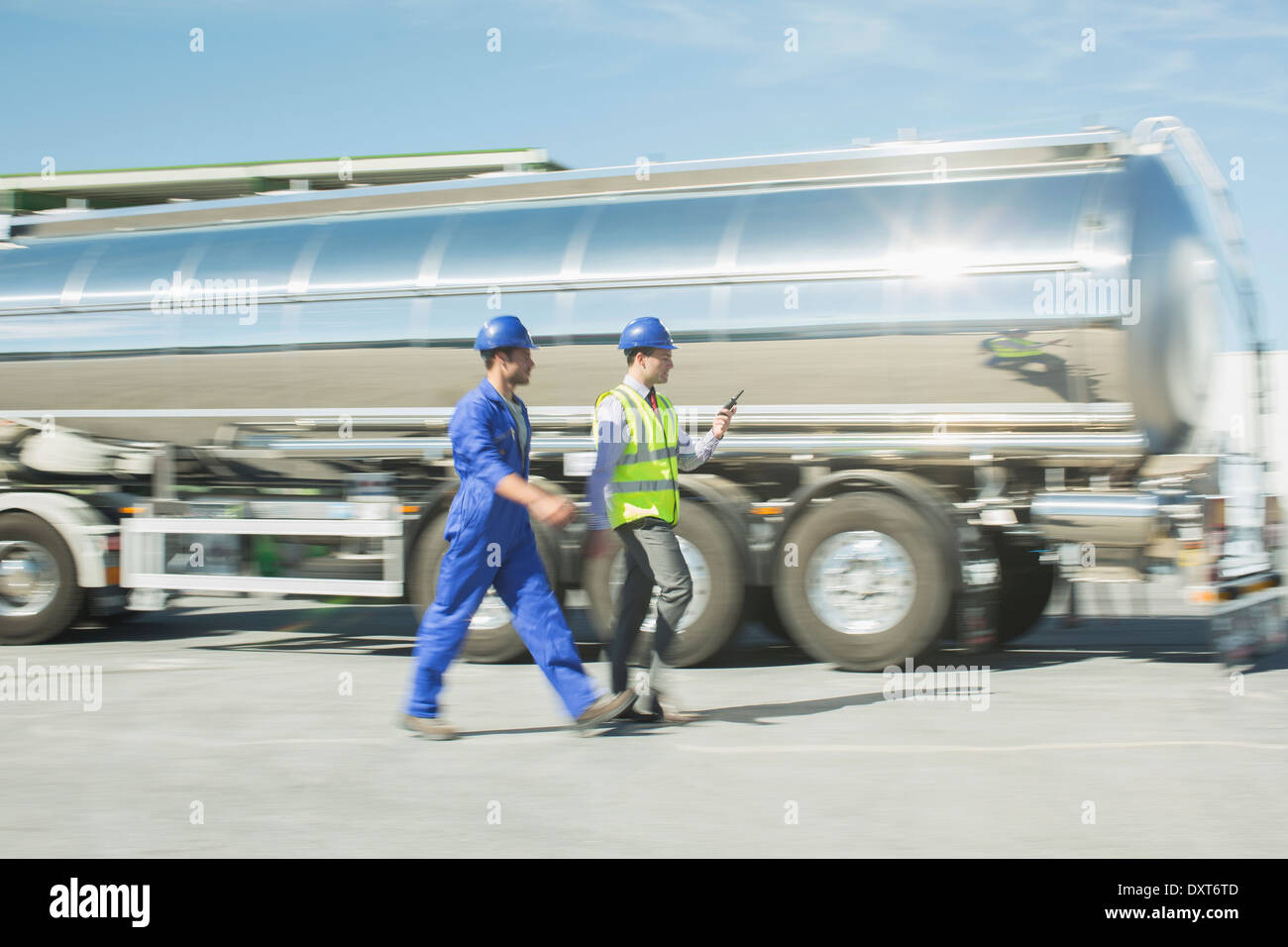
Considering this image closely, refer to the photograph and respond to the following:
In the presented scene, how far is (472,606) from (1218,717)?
12.0 ft

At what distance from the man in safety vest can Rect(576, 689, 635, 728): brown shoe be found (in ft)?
0.90

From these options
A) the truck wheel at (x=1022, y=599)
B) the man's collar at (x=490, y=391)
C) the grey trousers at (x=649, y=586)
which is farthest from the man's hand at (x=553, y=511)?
the truck wheel at (x=1022, y=599)

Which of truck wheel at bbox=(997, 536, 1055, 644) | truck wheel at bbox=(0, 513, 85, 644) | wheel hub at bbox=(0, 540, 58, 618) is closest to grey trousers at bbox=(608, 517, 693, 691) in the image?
truck wheel at bbox=(997, 536, 1055, 644)

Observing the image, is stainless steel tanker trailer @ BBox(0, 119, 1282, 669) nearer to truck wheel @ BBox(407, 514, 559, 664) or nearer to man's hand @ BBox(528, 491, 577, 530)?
truck wheel @ BBox(407, 514, 559, 664)

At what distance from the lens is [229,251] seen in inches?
421

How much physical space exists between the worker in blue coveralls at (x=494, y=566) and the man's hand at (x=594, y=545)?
241cm

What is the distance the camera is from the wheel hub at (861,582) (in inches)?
345

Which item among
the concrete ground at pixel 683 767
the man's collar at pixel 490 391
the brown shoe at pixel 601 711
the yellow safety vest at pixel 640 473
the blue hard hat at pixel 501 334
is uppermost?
the blue hard hat at pixel 501 334

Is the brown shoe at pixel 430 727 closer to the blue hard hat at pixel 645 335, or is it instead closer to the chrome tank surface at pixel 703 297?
the blue hard hat at pixel 645 335

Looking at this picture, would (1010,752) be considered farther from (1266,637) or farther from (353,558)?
(353,558)

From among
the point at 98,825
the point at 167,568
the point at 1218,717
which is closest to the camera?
the point at 98,825

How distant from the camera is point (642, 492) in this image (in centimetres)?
703
